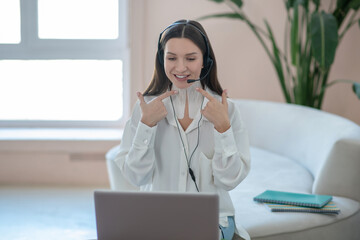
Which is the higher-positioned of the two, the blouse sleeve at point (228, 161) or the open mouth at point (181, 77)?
the open mouth at point (181, 77)

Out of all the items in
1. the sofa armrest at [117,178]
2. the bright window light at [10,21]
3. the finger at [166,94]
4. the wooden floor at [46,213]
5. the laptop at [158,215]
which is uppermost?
the bright window light at [10,21]

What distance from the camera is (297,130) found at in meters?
3.05

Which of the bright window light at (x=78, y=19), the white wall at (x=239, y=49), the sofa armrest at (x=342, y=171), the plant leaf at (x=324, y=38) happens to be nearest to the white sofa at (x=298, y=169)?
the sofa armrest at (x=342, y=171)

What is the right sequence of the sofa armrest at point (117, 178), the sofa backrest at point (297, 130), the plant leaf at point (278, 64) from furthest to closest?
the plant leaf at point (278, 64) < the sofa armrest at point (117, 178) < the sofa backrest at point (297, 130)

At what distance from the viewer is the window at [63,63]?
3959 millimetres

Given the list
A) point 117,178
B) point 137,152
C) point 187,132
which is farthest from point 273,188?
point 137,152

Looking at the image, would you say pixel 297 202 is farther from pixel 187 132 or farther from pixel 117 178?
pixel 117 178

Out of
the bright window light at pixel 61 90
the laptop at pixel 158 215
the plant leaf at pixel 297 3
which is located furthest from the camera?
the bright window light at pixel 61 90

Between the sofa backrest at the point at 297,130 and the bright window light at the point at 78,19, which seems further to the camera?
the bright window light at the point at 78,19

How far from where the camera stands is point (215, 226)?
129 cm

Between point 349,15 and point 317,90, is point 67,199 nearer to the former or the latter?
point 317,90

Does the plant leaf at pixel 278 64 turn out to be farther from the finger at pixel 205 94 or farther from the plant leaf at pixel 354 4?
the finger at pixel 205 94

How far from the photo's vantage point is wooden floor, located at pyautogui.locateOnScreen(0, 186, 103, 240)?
2.91 meters

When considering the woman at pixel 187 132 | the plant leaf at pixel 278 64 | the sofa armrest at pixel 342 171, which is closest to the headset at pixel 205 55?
the woman at pixel 187 132
